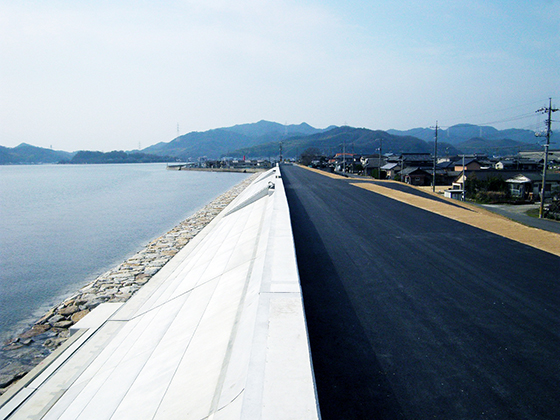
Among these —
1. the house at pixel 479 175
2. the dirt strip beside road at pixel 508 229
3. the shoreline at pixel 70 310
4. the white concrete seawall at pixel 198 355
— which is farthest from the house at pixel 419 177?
the white concrete seawall at pixel 198 355

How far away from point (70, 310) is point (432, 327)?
1042 centimetres

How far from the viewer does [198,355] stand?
5.58m

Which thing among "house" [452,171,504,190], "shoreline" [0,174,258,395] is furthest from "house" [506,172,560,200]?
"shoreline" [0,174,258,395]

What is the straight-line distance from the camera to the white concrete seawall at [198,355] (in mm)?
3348

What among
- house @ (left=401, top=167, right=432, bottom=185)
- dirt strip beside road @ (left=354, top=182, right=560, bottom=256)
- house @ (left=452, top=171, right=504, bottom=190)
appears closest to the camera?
dirt strip beside road @ (left=354, top=182, right=560, bottom=256)

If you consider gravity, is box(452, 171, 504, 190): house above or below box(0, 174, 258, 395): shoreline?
above

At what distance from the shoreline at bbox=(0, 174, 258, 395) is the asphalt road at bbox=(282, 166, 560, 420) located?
665cm

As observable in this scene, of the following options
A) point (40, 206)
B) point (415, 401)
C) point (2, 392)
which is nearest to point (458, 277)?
point (415, 401)

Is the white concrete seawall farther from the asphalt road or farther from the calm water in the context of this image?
the calm water

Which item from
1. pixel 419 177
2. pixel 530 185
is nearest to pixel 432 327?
pixel 530 185

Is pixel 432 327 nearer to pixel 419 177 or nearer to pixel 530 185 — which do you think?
pixel 530 185

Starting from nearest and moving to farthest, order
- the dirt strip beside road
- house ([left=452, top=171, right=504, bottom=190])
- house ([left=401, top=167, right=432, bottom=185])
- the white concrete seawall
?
the white concrete seawall → the dirt strip beside road → house ([left=452, top=171, right=504, bottom=190]) → house ([left=401, top=167, right=432, bottom=185])

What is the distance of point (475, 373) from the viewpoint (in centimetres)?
405

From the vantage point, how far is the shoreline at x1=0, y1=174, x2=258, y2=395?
853cm
